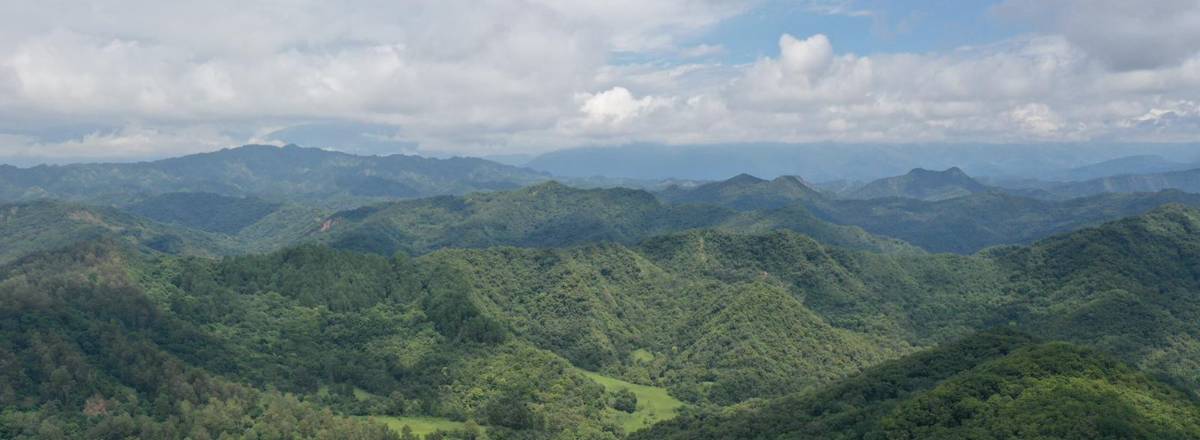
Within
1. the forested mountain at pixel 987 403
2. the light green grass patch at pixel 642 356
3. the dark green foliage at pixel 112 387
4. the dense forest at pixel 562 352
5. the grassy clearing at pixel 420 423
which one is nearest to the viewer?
the forested mountain at pixel 987 403

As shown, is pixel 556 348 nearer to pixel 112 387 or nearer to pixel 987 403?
pixel 112 387

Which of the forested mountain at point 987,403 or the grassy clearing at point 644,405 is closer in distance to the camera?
the forested mountain at point 987,403

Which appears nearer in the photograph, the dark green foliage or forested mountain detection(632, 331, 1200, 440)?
forested mountain detection(632, 331, 1200, 440)

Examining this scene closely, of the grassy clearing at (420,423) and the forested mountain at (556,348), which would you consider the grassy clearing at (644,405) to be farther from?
the grassy clearing at (420,423)

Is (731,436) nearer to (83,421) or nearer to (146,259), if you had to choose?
(83,421)

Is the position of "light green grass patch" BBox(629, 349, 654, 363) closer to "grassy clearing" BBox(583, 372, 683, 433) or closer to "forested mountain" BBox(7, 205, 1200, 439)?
"forested mountain" BBox(7, 205, 1200, 439)

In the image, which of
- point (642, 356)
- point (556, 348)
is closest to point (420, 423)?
point (556, 348)

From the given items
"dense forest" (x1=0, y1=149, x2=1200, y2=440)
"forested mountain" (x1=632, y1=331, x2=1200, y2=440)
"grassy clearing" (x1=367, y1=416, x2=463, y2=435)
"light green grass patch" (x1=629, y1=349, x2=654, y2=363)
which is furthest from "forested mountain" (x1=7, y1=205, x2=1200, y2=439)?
A: "light green grass patch" (x1=629, y1=349, x2=654, y2=363)

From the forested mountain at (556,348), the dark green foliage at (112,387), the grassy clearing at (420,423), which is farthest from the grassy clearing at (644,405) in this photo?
the dark green foliage at (112,387)
